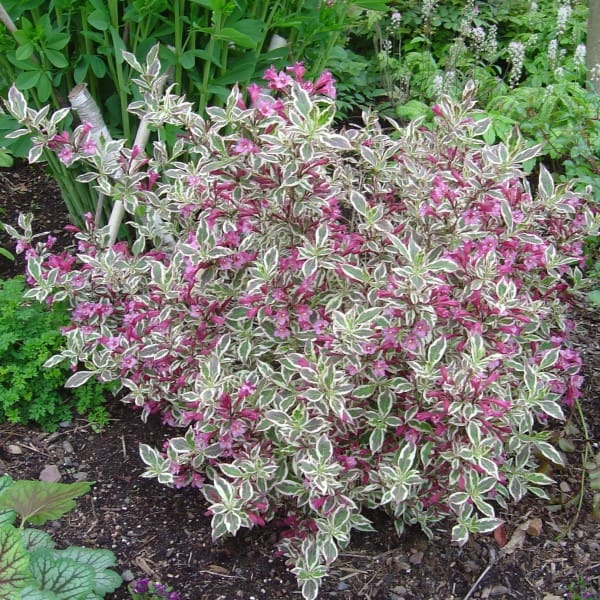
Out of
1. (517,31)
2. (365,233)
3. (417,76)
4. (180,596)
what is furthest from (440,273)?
(517,31)

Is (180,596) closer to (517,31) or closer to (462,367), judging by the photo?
(462,367)

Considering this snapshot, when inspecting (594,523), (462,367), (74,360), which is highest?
(462,367)

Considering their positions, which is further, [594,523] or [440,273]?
[594,523]

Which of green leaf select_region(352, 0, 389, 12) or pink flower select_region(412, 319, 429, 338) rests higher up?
green leaf select_region(352, 0, 389, 12)

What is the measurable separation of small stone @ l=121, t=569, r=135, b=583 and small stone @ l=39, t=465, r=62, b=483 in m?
0.40

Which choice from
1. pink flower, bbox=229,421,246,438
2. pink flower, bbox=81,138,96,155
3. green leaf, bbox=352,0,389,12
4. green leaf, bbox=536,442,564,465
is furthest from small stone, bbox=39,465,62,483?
green leaf, bbox=352,0,389,12

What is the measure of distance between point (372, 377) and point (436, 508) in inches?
16.5

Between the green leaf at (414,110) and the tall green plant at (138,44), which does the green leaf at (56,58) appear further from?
the green leaf at (414,110)

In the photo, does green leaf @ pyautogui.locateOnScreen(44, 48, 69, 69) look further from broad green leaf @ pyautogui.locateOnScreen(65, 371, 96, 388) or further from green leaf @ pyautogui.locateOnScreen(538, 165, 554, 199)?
green leaf @ pyautogui.locateOnScreen(538, 165, 554, 199)

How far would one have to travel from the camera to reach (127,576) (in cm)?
201

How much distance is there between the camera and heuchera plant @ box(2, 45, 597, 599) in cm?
183

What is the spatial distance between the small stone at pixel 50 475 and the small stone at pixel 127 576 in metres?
0.40

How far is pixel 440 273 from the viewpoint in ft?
6.46

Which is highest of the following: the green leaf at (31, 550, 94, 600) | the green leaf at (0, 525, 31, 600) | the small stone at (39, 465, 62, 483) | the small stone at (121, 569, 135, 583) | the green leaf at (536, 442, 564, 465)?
the green leaf at (0, 525, 31, 600)
